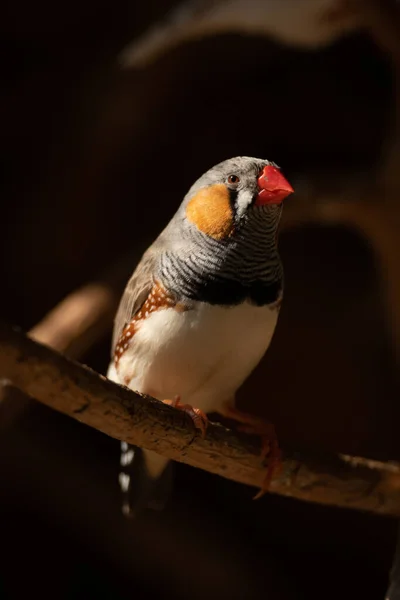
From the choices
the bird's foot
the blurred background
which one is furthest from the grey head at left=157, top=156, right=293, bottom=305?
the blurred background

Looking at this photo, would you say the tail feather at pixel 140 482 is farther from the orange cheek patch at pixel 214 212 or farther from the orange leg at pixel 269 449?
the orange cheek patch at pixel 214 212

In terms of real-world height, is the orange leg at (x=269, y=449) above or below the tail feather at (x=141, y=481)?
above

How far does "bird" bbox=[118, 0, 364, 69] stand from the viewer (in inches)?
93.8

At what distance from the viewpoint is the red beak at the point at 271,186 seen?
1526 mm

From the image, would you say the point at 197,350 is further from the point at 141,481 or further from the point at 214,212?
the point at 141,481

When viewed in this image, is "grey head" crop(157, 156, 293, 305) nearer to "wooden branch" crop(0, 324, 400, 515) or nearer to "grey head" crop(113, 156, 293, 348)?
"grey head" crop(113, 156, 293, 348)

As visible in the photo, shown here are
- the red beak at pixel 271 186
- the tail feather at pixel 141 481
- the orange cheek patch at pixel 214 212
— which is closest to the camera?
the red beak at pixel 271 186

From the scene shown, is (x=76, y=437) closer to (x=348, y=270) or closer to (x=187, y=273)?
(x=348, y=270)

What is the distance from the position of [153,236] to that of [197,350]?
1.64 meters

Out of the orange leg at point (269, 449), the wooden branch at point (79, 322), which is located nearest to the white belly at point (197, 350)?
the orange leg at point (269, 449)

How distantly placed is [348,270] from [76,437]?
4.63 ft

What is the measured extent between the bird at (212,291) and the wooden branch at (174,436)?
61 millimetres

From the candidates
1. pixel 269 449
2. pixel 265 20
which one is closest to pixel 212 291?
pixel 269 449

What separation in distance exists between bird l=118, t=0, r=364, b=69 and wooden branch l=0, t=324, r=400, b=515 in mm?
1400
